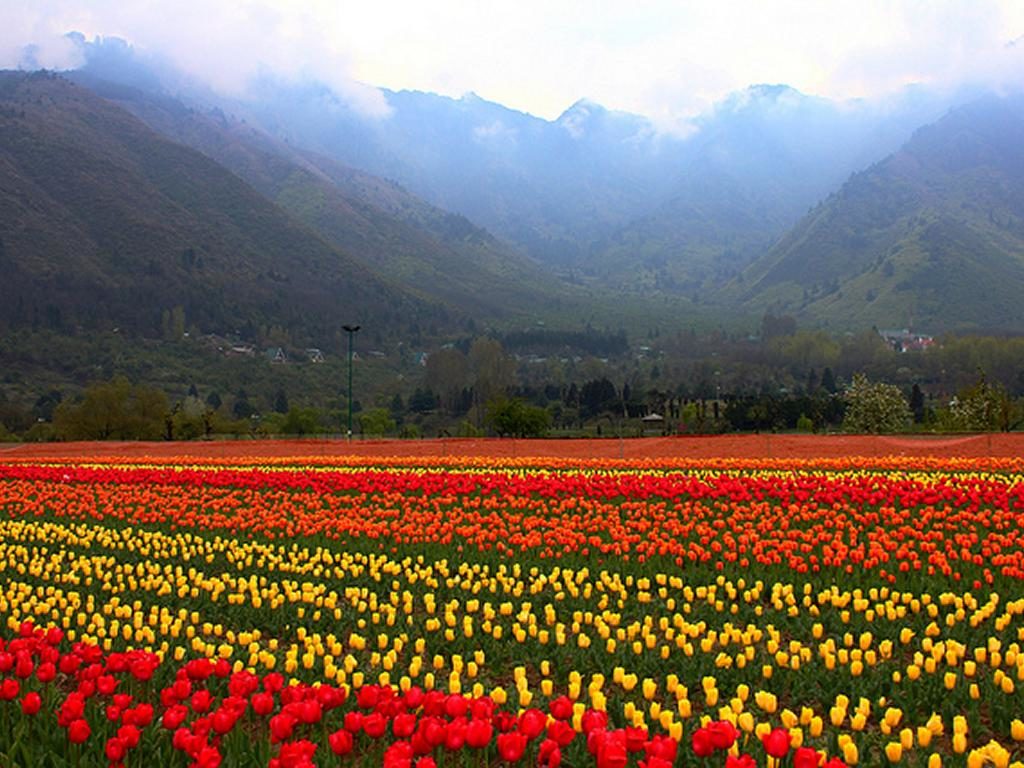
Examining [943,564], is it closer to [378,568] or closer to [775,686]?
[775,686]

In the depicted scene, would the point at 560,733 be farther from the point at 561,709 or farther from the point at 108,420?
the point at 108,420

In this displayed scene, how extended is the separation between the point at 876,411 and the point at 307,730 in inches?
2377

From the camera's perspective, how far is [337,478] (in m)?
20.4

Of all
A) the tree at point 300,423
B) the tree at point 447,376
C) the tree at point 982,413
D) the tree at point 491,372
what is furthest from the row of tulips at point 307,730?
the tree at point 447,376

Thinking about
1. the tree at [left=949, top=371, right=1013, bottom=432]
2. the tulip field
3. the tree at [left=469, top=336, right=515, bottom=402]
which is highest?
the tree at [left=469, top=336, right=515, bottom=402]

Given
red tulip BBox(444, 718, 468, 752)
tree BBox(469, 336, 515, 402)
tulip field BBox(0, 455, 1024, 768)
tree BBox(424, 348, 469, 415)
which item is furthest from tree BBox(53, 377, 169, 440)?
red tulip BBox(444, 718, 468, 752)

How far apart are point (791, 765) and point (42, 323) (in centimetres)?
15100

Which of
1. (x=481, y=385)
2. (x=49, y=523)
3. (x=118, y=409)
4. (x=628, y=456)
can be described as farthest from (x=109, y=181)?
(x=49, y=523)

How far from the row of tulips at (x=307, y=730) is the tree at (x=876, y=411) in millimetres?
57998

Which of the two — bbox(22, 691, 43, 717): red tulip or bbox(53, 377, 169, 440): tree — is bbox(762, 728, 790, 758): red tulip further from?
bbox(53, 377, 169, 440): tree

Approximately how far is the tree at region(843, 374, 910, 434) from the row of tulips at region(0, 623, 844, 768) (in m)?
58.0

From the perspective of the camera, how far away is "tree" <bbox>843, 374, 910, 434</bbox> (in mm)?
60812

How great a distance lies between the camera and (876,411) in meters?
61.2

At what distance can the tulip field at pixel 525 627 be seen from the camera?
18.4ft
